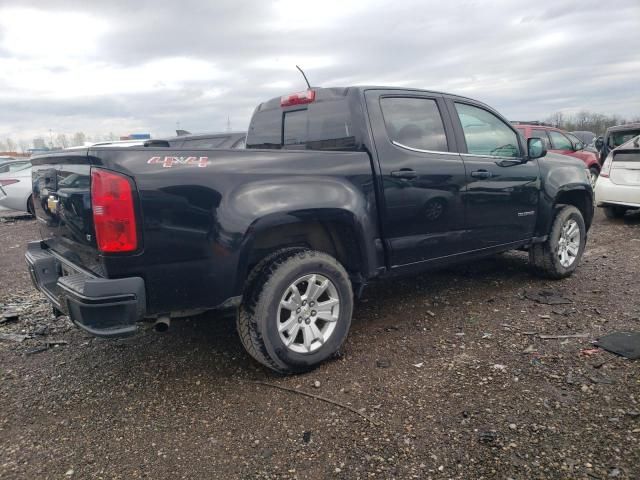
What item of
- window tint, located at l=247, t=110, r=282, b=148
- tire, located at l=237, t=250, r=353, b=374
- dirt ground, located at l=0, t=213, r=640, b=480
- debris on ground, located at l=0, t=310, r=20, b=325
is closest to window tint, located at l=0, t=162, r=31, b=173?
debris on ground, located at l=0, t=310, r=20, b=325

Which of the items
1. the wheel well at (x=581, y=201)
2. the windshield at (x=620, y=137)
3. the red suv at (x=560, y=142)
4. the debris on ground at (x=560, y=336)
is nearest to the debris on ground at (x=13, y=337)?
the debris on ground at (x=560, y=336)

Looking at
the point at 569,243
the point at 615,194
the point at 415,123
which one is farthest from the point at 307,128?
the point at 615,194

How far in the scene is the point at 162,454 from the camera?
241cm

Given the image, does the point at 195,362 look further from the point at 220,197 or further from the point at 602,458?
the point at 602,458

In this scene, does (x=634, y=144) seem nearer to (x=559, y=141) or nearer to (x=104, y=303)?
(x=559, y=141)

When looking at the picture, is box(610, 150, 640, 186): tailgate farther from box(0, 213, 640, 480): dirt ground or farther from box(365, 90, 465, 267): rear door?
box(365, 90, 465, 267): rear door

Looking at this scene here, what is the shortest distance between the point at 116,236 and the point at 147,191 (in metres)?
0.28

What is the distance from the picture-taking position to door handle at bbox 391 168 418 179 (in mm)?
3477

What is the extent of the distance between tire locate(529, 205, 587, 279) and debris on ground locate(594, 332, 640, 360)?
144 centimetres

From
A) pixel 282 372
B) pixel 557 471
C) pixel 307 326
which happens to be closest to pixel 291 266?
pixel 307 326

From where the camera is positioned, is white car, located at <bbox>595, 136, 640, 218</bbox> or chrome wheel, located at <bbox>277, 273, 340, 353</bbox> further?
white car, located at <bbox>595, 136, 640, 218</bbox>

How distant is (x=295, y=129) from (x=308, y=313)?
5.53 ft

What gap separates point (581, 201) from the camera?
17.6ft

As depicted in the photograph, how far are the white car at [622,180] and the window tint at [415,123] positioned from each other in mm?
5826
